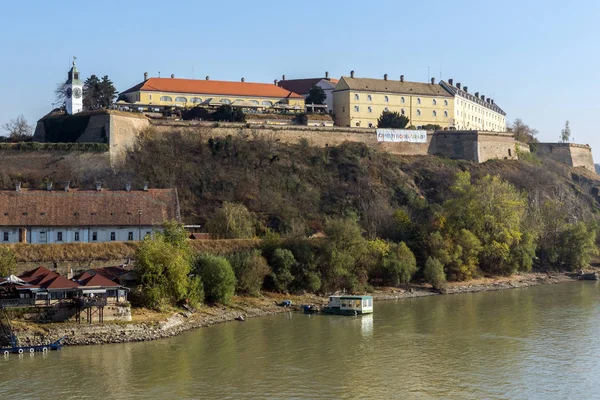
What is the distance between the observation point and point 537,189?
198ft

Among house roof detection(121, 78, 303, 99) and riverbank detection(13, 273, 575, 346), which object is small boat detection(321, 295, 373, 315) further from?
house roof detection(121, 78, 303, 99)

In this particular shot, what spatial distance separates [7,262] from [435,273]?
2235 centimetres

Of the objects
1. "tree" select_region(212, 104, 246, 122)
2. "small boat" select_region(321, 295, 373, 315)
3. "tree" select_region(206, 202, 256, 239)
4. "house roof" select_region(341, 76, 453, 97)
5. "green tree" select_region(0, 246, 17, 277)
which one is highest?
"house roof" select_region(341, 76, 453, 97)

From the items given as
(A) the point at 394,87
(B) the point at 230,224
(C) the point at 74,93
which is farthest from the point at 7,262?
(A) the point at 394,87

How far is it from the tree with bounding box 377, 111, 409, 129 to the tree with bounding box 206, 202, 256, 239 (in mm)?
23199

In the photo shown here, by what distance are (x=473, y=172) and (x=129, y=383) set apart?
42724 millimetres

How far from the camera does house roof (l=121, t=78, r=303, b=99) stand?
59312mm

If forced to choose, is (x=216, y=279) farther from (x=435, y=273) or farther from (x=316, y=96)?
(x=316, y=96)

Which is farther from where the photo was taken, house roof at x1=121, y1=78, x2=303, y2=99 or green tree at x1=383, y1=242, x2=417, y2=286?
house roof at x1=121, y1=78, x2=303, y2=99

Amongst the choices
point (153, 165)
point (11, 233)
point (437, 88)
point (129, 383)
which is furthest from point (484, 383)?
point (437, 88)

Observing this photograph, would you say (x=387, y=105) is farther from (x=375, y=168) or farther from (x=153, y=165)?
(x=153, y=165)

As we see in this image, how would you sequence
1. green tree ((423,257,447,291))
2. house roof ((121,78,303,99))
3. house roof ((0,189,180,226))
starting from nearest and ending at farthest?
house roof ((0,189,180,226)), green tree ((423,257,447,291)), house roof ((121,78,303,99))

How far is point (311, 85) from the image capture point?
2756 inches

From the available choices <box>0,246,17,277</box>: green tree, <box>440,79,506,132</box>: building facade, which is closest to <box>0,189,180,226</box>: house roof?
<box>0,246,17,277</box>: green tree
